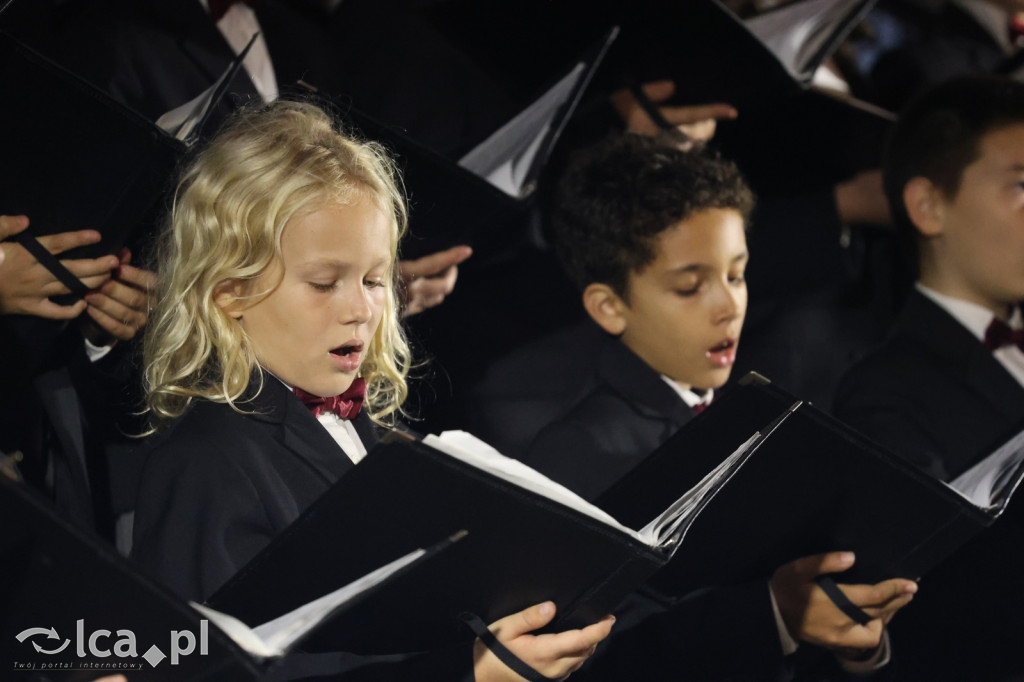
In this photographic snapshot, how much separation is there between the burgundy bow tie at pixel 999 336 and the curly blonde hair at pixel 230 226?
120 cm

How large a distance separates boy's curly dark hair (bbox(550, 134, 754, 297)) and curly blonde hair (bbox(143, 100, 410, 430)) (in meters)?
0.50

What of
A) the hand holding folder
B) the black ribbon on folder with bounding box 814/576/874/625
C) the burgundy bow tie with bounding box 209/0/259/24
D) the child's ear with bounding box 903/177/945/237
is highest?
the burgundy bow tie with bounding box 209/0/259/24

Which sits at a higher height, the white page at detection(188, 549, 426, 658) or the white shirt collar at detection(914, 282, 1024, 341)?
the white page at detection(188, 549, 426, 658)

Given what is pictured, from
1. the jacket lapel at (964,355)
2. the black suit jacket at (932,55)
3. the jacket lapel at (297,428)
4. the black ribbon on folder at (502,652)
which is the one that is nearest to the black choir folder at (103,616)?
the black ribbon on folder at (502,652)

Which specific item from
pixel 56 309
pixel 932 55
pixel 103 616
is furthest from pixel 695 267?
pixel 932 55

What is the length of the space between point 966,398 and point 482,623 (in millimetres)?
1216

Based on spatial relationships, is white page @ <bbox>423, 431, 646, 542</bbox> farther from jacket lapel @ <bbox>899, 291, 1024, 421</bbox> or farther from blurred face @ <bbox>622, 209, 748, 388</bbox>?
jacket lapel @ <bbox>899, 291, 1024, 421</bbox>

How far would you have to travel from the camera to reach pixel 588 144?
210 cm

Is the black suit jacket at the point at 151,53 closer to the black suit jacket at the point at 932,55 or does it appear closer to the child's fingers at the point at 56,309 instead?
the child's fingers at the point at 56,309

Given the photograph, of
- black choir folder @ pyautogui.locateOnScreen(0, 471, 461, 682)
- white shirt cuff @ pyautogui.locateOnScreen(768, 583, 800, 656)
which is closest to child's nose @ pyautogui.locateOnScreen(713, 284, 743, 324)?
white shirt cuff @ pyautogui.locateOnScreen(768, 583, 800, 656)

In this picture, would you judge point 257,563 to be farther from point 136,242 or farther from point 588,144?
point 588,144

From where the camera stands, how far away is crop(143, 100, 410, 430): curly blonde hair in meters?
1.40

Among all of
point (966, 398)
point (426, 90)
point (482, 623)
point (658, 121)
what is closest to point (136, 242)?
point (426, 90)

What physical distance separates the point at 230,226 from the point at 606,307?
717 millimetres
